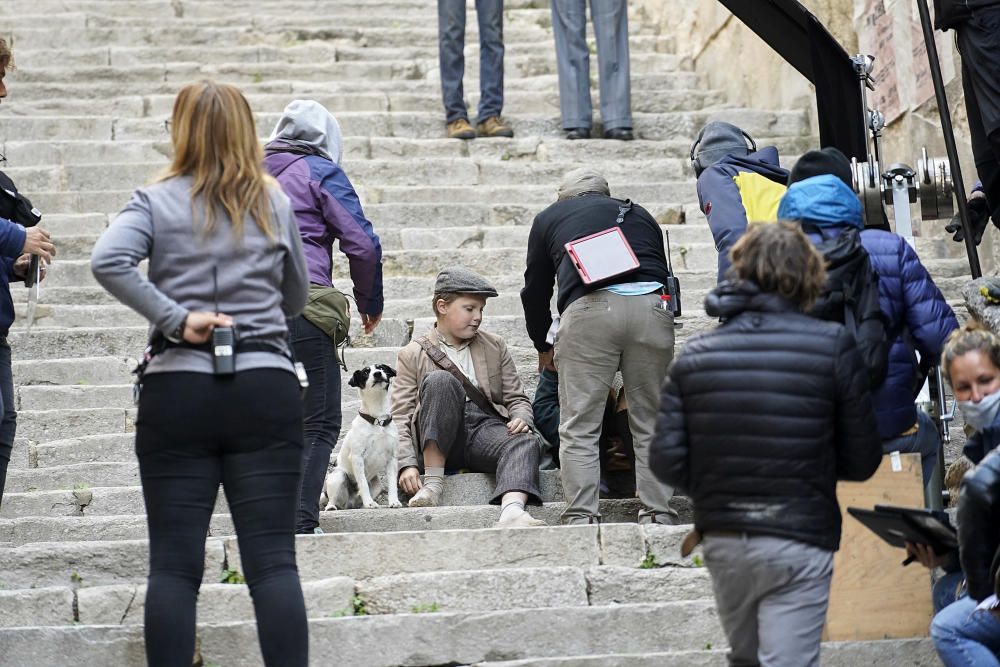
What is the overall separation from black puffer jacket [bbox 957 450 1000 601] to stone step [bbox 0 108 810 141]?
7.29 m

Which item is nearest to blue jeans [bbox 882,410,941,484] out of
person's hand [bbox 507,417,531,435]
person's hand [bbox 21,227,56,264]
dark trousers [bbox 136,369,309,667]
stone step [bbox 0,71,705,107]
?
person's hand [bbox 507,417,531,435]

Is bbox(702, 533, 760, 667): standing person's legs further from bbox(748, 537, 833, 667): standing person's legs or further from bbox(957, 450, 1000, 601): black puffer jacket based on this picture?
bbox(957, 450, 1000, 601): black puffer jacket

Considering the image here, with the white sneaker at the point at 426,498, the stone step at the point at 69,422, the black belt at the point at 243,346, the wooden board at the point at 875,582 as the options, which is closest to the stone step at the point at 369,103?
the stone step at the point at 69,422

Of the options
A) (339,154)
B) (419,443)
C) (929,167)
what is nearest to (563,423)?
(419,443)

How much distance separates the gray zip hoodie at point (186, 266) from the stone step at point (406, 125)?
6806 millimetres

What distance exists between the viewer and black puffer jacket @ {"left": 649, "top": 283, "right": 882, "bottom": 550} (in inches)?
154

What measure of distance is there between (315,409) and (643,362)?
1356 millimetres

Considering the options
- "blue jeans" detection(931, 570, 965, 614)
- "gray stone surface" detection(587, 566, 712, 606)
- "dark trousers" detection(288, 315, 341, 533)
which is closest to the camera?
"blue jeans" detection(931, 570, 965, 614)

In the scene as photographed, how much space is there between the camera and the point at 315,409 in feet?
19.8

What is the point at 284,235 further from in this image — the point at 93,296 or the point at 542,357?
the point at 93,296

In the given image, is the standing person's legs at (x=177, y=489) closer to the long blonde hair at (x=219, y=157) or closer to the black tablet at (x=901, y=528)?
the long blonde hair at (x=219, y=157)

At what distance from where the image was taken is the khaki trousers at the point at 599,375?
21.0 ft

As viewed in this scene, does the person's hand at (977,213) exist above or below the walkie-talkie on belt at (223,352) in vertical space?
above

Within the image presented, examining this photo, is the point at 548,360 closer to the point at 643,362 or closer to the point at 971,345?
the point at 643,362
